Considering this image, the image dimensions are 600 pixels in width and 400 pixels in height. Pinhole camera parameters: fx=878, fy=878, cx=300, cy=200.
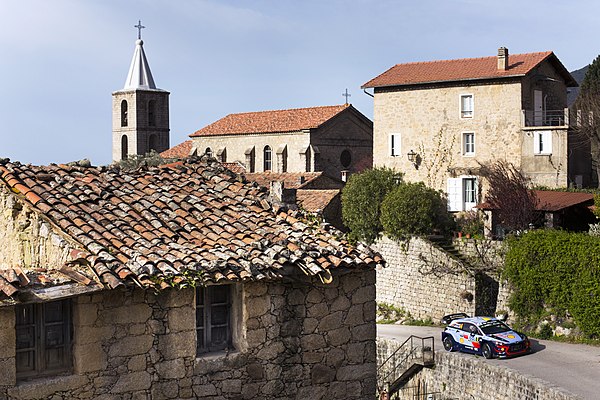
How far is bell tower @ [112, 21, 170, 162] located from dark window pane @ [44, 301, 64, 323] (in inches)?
2949

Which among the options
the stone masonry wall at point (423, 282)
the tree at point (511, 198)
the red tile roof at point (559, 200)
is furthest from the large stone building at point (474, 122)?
the stone masonry wall at point (423, 282)

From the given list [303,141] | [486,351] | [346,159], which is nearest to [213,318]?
[486,351]

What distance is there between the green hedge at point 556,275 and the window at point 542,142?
29.1ft

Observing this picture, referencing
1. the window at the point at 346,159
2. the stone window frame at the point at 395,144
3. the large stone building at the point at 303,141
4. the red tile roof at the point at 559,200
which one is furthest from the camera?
the window at the point at 346,159

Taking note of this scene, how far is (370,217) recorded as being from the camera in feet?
126

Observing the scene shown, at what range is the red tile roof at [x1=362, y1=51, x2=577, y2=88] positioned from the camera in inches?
1612

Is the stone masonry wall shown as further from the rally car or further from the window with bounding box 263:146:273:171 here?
the window with bounding box 263:146:273:171

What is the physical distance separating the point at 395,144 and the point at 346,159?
1809cm

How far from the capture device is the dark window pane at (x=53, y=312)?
9.58 meters

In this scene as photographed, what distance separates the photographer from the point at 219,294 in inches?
419

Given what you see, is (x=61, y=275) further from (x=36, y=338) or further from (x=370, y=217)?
(x=370, y=217)

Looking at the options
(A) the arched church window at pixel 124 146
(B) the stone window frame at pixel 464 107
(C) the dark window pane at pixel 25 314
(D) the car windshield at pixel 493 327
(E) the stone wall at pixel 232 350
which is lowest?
(D) the car windshield at pixel 493 327

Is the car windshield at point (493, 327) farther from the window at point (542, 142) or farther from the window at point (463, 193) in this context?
the window at point (463, 193)

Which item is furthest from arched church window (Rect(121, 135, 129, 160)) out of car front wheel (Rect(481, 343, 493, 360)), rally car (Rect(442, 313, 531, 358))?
car front wheel (Rect(481, 343, 493, 360))
